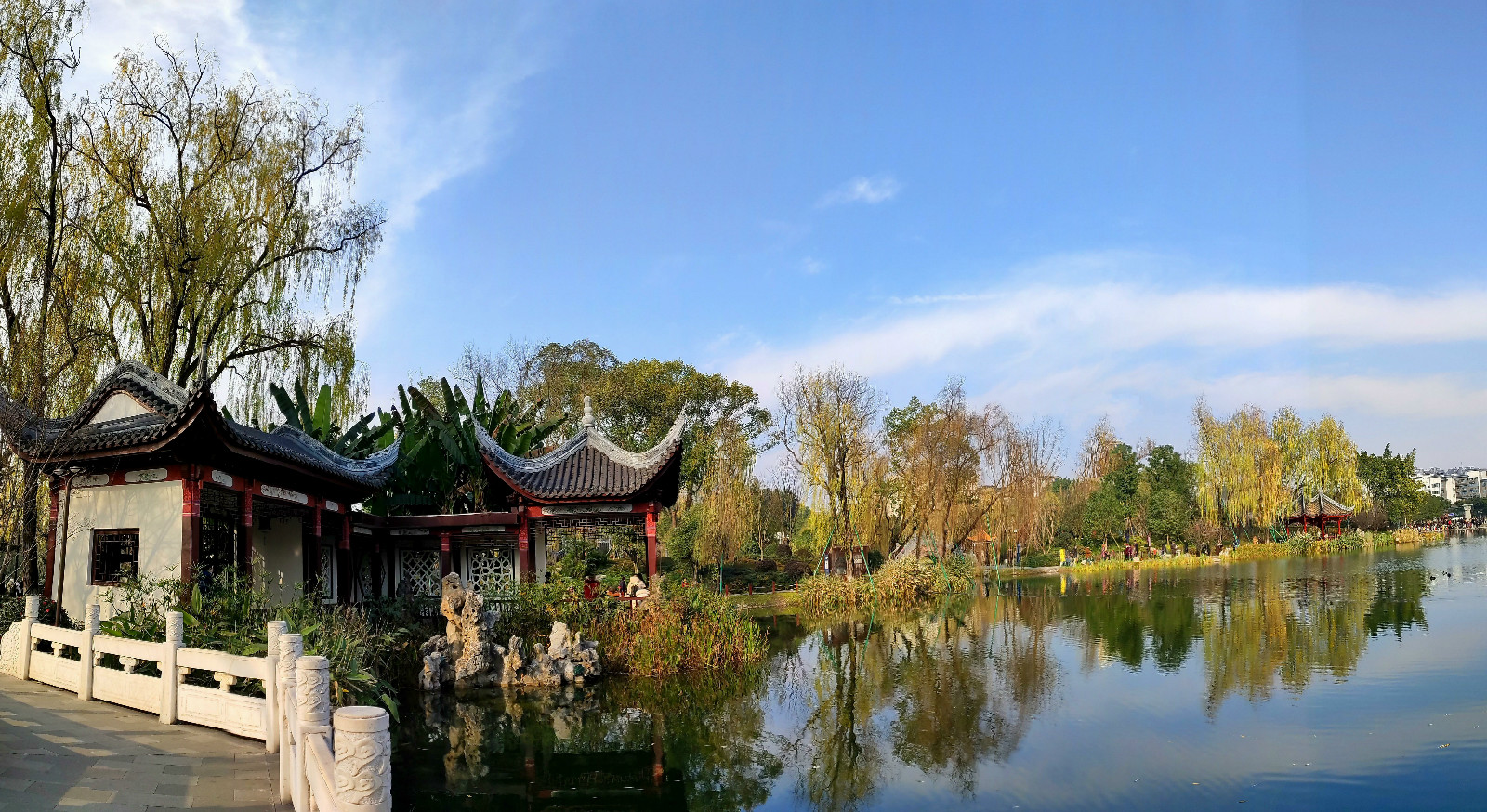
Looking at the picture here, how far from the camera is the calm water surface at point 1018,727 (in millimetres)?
6465

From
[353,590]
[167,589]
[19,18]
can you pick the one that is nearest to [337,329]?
[353,590]

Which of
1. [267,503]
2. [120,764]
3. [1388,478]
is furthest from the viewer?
[1388,478]

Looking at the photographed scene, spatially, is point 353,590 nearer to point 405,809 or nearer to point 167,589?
point 167,589

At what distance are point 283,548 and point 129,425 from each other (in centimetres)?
269

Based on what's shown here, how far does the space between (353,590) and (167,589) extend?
4.15 meters

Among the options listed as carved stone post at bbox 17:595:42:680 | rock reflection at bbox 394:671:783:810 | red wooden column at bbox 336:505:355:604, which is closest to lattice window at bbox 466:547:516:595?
red wooden column at bbox 336:505:355:604

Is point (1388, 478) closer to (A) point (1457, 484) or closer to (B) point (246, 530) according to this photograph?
(B) point (246, 530)

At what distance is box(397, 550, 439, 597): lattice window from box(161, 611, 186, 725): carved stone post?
7126 millimetres

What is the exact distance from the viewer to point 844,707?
30.9 feet

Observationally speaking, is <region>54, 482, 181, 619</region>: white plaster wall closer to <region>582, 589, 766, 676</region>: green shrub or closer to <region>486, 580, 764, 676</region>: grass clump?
<region>486, 580, 764, 676</region>: grass clump

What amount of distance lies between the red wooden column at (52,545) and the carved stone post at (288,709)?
5875 mm

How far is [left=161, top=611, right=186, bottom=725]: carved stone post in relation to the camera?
6.43 m

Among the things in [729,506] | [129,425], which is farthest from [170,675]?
[729,506]

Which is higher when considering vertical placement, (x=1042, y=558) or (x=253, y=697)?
(x=253, y=697)
